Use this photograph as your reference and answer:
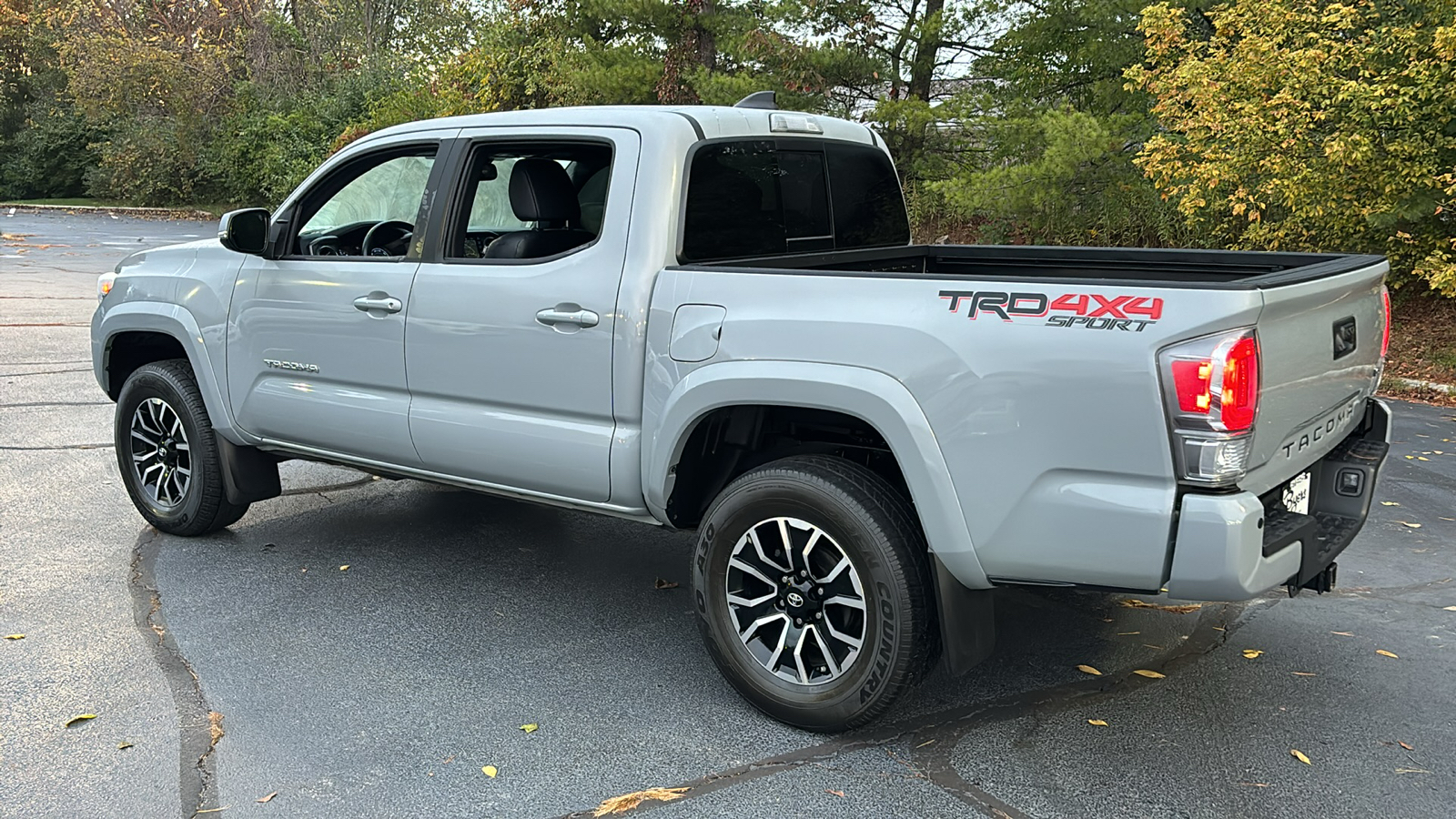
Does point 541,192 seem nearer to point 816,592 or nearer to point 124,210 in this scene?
point 816,592

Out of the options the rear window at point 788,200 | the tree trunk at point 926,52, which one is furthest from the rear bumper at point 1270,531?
the tree trunk at point 926,52

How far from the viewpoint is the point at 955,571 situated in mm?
3531

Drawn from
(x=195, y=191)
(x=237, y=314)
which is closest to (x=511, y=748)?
(x=237, y=314)

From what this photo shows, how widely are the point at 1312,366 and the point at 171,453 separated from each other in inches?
193

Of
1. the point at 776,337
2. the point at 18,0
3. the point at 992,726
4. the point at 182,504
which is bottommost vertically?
the point at 992,726

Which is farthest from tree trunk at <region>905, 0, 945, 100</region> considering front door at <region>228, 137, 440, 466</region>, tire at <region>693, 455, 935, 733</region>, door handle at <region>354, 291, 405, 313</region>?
tire at <region>693, 455, 935, 733</region>

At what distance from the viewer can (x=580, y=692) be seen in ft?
13.7

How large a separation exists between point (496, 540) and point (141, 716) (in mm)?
2118

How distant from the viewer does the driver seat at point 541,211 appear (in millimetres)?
4621

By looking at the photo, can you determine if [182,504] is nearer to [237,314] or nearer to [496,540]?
[237,314]

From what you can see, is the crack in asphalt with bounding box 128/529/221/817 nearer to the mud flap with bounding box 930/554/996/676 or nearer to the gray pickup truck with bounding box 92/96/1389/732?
the gray pickup truck with bounding box 92/96/1389/732

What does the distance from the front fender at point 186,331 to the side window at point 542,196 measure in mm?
1524

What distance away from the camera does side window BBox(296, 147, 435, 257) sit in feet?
17.3

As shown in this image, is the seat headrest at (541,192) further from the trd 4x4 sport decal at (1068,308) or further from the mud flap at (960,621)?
the mud flap at (960,621)
